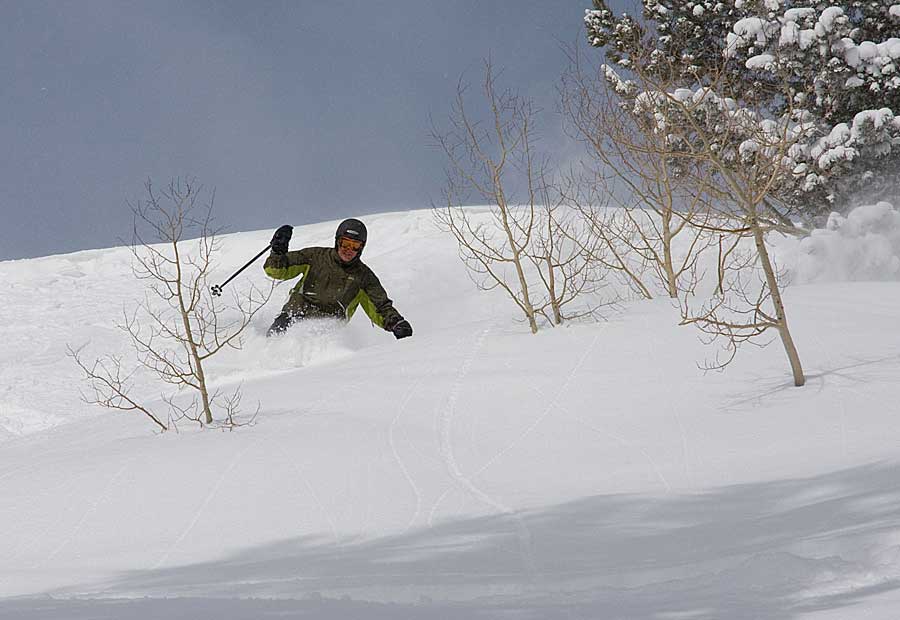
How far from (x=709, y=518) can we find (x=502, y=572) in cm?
119

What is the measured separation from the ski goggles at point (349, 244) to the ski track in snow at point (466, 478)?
2.43 metres

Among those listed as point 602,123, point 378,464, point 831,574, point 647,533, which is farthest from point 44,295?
point 831,574

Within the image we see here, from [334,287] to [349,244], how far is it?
69 centimetres

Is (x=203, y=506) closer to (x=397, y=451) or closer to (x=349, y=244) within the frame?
(x=397, y=451)

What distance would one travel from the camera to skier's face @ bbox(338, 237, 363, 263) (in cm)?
1057

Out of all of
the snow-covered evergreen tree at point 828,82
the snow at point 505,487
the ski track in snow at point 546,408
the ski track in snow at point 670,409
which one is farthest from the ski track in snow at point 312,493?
the snow-covered evergreen tree at point 828,82

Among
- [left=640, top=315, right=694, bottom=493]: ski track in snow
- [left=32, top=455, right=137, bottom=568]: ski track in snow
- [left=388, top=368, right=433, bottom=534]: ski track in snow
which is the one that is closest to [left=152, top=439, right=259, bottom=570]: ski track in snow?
[left=32, top=455, right=137, bottom=568]: ski track in snow

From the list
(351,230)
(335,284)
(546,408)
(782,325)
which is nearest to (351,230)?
(351,230)

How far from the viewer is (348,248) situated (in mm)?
10633

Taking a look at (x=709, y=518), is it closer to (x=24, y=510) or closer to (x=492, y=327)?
(x=24, y=510)

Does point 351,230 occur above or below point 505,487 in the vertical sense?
above

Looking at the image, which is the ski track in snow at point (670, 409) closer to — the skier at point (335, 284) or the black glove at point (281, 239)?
the skier at point (335, 284)

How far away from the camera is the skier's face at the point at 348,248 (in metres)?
10.6

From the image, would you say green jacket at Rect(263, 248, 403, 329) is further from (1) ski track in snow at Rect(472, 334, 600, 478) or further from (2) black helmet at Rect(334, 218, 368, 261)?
(1) ski track in snow at Rect(472, 334, 600, 478)
